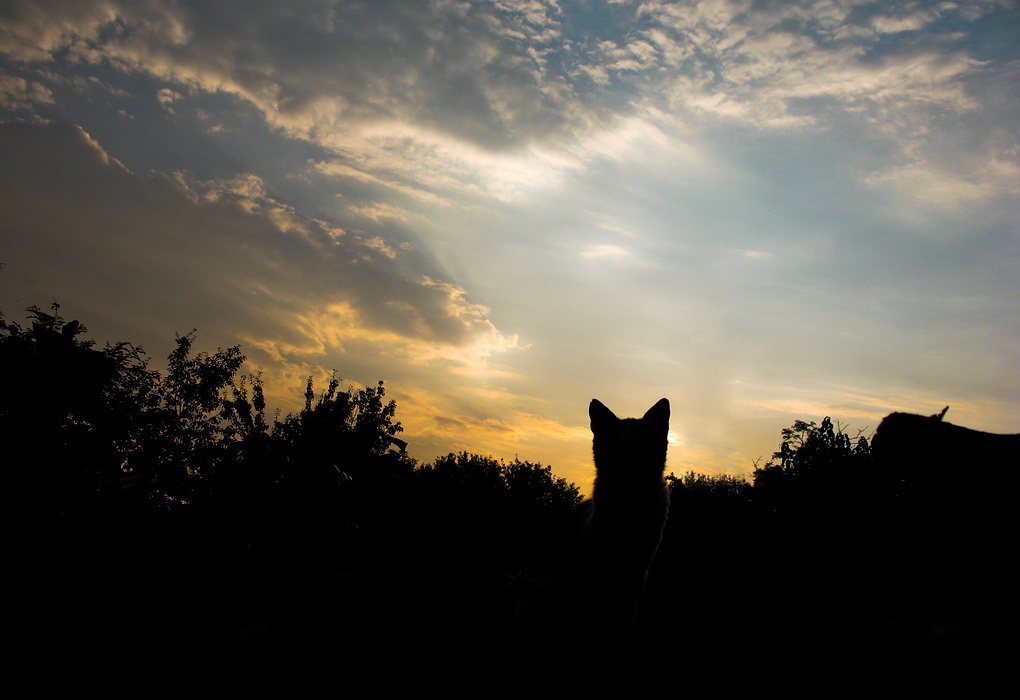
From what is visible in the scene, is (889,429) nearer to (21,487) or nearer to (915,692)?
(915,692)

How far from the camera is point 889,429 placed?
517cm

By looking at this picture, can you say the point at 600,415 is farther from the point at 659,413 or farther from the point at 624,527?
the point at 624,527

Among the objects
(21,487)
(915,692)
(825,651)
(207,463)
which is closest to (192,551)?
(21,487)

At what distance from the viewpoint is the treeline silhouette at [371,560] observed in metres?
2.91

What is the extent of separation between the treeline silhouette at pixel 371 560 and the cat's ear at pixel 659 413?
7.50ft

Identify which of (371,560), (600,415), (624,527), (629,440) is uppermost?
(600,415)

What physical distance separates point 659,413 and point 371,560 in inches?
138

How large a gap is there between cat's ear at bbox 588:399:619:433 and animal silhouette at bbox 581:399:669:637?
21 centimetres

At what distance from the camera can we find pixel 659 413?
512 cm

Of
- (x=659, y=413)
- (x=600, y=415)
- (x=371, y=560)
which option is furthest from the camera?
(x=600, y=415)

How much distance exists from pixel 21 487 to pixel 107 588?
876mm

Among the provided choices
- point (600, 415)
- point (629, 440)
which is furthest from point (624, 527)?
point (600, 415)

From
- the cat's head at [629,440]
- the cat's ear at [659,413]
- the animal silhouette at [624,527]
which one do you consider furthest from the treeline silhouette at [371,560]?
the cat's ear at [659,413]

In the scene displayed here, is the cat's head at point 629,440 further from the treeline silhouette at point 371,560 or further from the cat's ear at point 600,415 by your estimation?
the treeline silhouette at point 371,560
